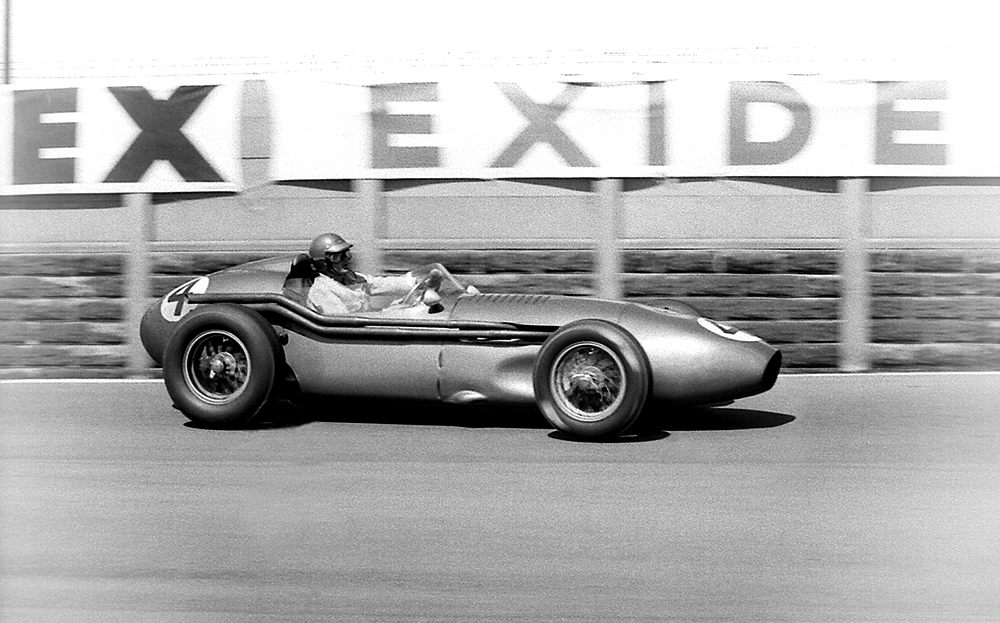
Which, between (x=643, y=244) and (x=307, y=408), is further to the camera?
(x=643, y=244)

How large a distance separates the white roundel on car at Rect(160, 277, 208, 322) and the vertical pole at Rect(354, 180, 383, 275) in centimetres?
287

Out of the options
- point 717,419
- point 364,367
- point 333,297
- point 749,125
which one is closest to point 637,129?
point 749,125

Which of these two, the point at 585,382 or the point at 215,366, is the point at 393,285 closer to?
A: the point at 215,366

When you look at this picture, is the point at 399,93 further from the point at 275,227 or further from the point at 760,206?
the point at 760,206

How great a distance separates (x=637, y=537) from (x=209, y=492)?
1863mm

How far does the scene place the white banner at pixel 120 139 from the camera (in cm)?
1041

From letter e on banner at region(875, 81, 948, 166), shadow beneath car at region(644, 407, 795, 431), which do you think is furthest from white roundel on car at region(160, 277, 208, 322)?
letter e on banner at region(875, 81, 948, 166)

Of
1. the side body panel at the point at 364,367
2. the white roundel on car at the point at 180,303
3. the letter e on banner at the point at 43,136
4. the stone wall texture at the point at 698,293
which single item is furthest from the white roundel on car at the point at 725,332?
the letter e on banner at the point at 43,136

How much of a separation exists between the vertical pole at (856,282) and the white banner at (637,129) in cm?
22

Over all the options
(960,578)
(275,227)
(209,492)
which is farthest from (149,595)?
(275,227)

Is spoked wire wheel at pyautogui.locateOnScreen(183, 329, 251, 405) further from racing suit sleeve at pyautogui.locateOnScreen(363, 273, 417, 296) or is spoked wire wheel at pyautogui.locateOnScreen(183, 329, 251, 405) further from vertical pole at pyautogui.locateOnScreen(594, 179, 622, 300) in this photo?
vertical pole at pyautogui.locateOnScreen(594, 179, 622, 300)

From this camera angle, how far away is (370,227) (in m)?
10.5

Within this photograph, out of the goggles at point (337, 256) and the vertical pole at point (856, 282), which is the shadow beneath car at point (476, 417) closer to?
the goggles at point (337, 256)

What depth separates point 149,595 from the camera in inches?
156
